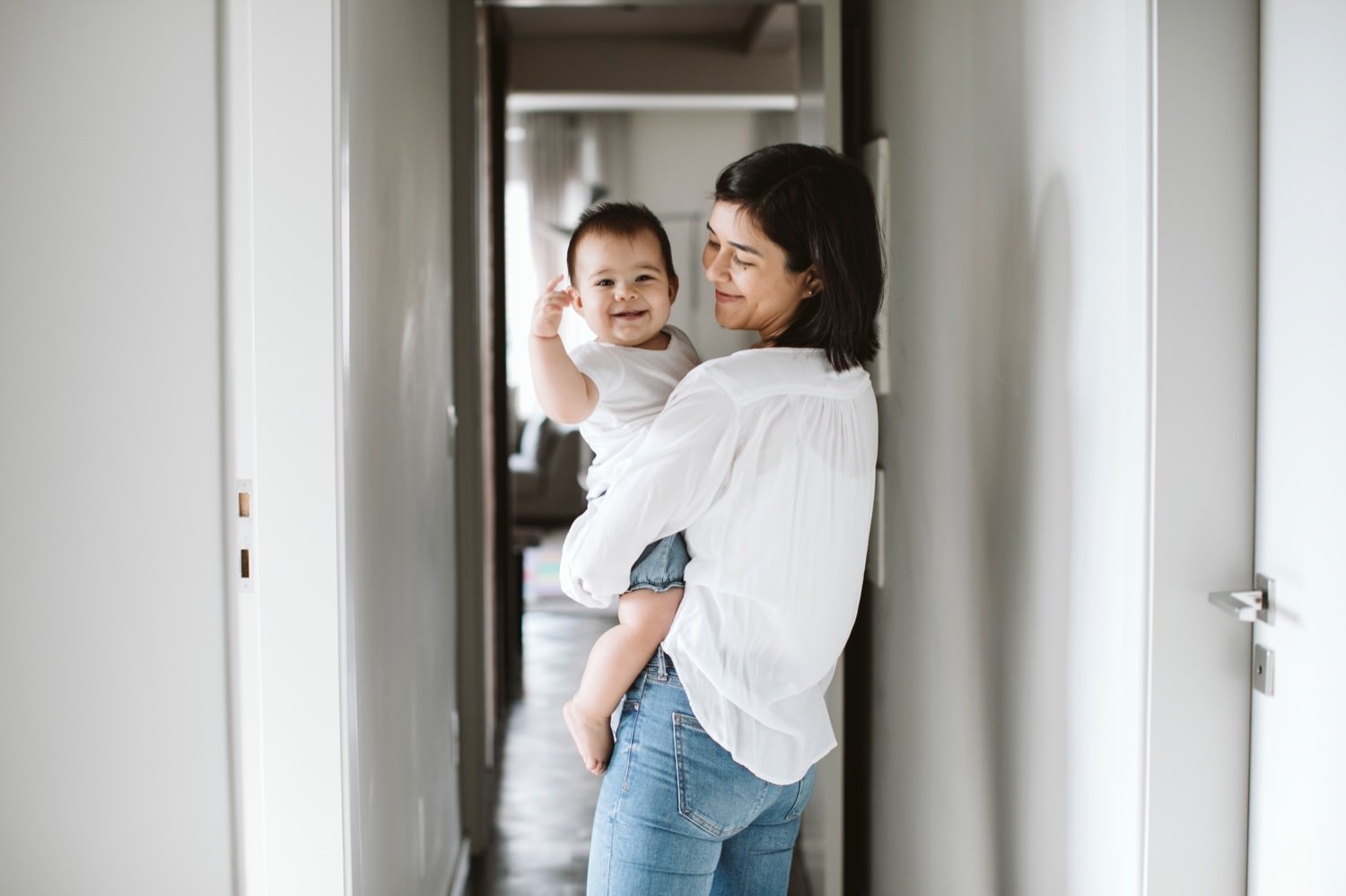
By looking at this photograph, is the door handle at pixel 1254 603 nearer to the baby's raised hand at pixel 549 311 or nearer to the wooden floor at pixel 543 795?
the baby's raised hand at pixel 549 311

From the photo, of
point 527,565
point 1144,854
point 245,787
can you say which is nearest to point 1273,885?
point 1144,854

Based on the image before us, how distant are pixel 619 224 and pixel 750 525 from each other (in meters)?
0.46

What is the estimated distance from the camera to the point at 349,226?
5.09ft

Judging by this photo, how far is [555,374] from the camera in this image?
136 centimetres

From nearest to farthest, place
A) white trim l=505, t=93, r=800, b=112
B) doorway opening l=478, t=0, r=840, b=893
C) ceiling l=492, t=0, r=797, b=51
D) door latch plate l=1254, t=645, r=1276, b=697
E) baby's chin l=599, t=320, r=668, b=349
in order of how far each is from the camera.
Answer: door latch plate l=1254, t=645, r=1276, b=697 → baby's chin l=599, t=320, r=668, b=349 → doorway opening l=478, t=0, r=840, b=893 → ceiling l=492, t=0, r=797, b=51 → white trim l=505, t=93, r=800, b=112

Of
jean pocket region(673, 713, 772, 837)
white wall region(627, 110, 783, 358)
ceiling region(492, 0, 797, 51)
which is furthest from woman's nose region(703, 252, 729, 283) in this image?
white wall region(627, 110, 783, 358)

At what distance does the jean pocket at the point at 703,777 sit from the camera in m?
1.30

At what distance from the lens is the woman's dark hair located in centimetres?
130

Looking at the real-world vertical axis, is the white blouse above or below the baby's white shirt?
below

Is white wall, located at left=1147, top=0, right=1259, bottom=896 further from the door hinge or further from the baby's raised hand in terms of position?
the door hinge

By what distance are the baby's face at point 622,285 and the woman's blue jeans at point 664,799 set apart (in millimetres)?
445

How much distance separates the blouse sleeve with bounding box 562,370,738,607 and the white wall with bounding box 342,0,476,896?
421 mm

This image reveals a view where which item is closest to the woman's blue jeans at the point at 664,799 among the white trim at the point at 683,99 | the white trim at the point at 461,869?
the white trim at the point at 461,869

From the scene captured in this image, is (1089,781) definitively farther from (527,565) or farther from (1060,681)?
(527,565)
